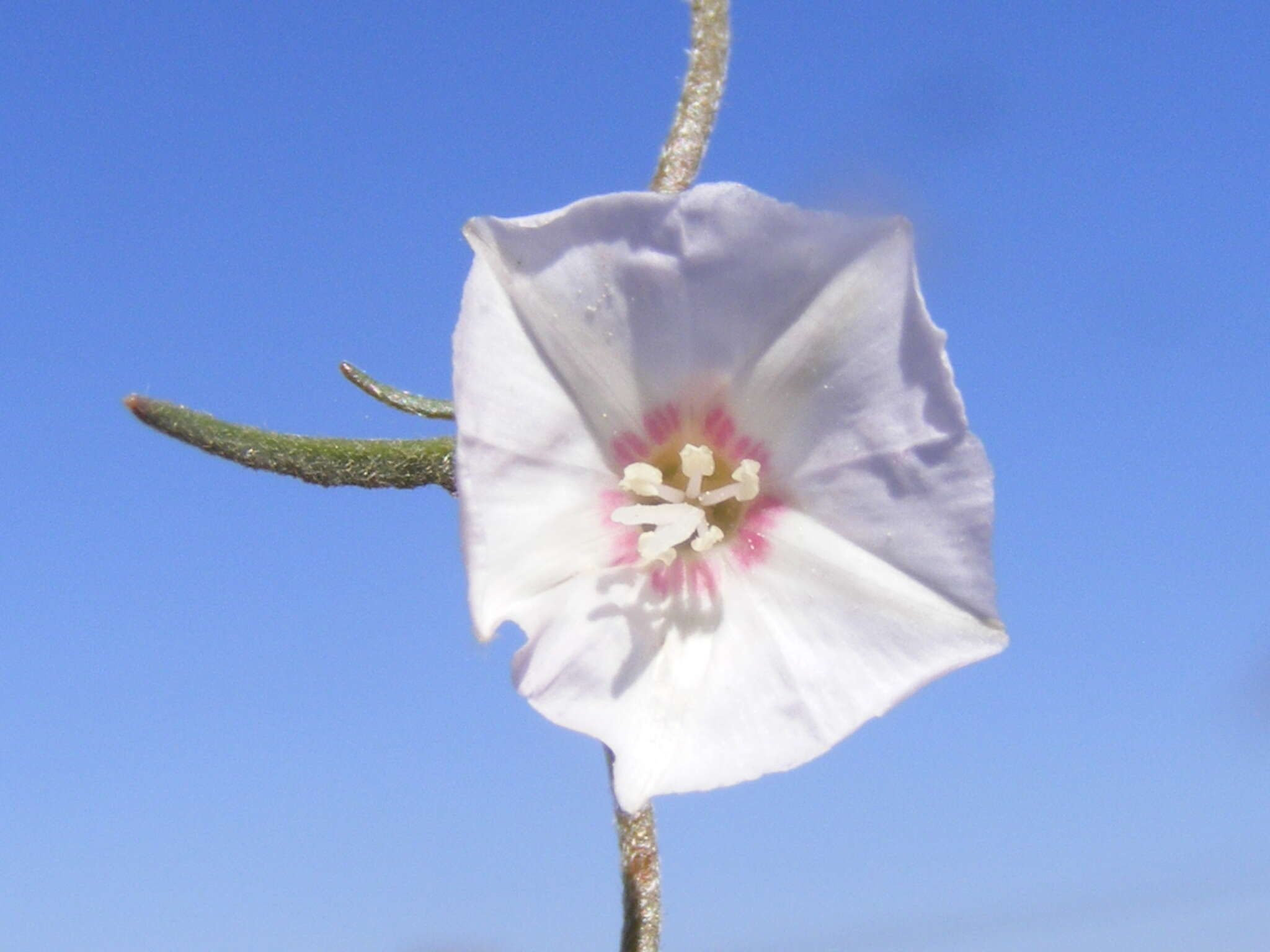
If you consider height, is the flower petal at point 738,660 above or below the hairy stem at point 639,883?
above

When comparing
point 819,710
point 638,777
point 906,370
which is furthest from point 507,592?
point 906,370

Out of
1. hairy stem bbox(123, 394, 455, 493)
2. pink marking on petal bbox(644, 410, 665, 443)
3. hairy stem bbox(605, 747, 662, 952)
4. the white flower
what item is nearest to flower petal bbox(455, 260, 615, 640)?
the white flower

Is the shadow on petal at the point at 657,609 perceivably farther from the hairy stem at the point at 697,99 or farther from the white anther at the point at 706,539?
the hairy stem at the point at 697,99

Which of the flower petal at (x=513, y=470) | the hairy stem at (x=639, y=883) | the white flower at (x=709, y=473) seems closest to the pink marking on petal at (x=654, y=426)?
the white flower at (x=709, y=473)

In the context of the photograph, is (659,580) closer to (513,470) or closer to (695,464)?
(695,464)

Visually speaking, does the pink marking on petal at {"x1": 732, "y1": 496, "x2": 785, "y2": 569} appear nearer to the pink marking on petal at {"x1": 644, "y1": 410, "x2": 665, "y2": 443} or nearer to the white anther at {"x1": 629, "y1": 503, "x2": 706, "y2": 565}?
the white anther at {"x1": 629, "y1": 503, "x2": 706, "y2": 565}

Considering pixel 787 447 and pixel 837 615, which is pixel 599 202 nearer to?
pixel 787 447
